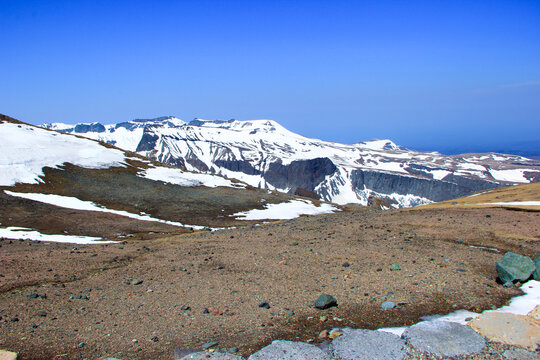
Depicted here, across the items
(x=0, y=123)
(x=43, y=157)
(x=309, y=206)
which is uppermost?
(x=0, y=123)

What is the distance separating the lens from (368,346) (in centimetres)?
957

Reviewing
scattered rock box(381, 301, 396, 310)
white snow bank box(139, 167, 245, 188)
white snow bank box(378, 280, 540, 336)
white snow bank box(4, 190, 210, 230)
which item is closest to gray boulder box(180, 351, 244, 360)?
white snow bank box(378, 280, 540, 336)

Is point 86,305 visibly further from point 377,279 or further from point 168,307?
point 377,279

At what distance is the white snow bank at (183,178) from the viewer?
237ft

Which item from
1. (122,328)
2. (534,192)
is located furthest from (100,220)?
(534,192)

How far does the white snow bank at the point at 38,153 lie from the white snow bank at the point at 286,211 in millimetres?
31284

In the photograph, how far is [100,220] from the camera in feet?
137

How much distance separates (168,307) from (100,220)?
32.3 m

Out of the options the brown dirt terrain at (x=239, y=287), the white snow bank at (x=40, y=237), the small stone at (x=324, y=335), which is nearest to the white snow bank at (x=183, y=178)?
the white snow bank at (x=40, y=237)

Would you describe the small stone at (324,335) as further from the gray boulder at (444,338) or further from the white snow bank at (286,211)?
the white snow bank at (286,211)

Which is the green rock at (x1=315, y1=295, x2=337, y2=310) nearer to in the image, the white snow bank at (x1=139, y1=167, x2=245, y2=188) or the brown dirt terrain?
the brown dirt terrain

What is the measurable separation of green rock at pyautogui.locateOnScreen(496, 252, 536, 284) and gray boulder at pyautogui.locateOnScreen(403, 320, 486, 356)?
5420mm

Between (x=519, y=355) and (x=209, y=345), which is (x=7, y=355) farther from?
(x=519, y=355)

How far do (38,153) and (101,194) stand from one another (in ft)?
71.9
